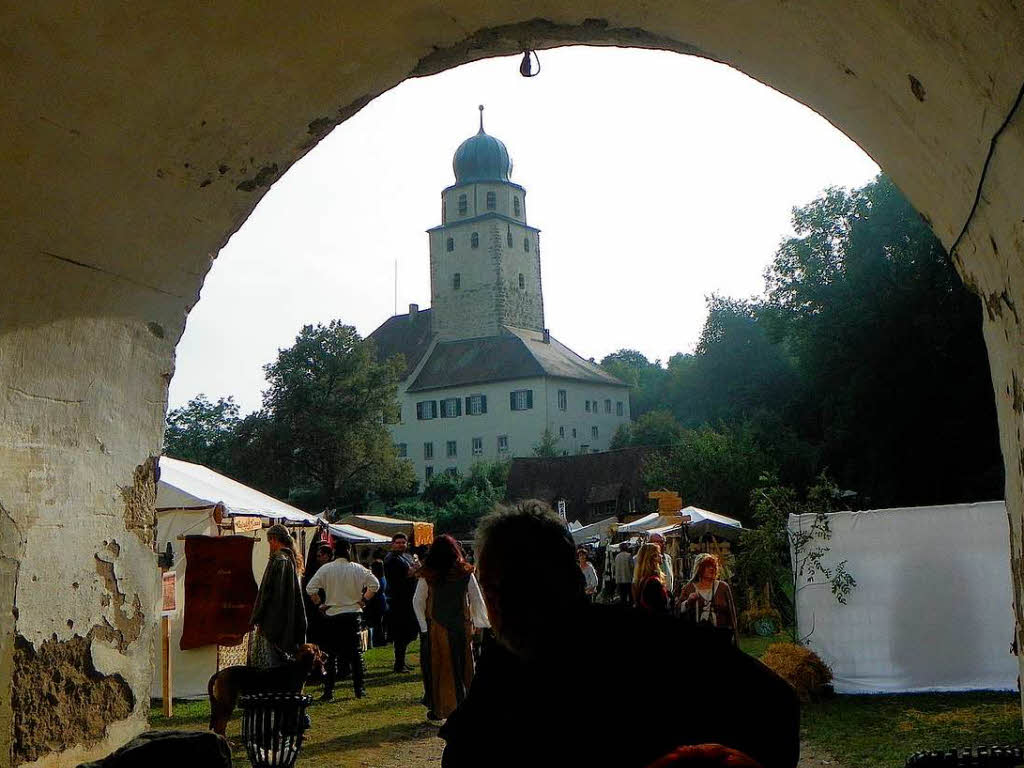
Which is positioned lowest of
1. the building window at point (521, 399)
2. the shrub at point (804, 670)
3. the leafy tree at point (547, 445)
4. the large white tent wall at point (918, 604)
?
the shrub at point (804, 670)

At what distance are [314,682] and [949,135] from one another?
11947 millimetres

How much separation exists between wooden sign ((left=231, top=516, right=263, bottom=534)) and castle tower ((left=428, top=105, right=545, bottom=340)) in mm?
59015

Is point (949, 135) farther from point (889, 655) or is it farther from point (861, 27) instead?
point (889, 655)

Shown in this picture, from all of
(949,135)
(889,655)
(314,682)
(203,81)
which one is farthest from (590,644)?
(314,682)

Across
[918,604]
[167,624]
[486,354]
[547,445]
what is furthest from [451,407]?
[918,604]

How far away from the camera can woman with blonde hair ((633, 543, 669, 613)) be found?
781 centimetres

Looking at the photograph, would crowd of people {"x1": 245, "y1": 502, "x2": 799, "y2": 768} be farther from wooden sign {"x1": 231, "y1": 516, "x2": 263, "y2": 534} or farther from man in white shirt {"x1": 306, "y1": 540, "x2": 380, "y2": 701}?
wooden sign {"x1": 231, "y1": 516, "x2": 263, "y2": 534}

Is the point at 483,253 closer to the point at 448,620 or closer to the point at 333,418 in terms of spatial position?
the point at 333,418

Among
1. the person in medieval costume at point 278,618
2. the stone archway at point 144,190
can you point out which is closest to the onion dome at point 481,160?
the person in medieval costume at point 278,618

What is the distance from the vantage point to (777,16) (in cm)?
313

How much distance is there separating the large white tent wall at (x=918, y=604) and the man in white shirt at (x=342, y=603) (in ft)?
15.8

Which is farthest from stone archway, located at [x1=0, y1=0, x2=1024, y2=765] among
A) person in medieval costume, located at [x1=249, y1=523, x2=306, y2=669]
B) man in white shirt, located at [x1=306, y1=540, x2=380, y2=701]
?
man in white shirt, located at [x1=306, y1=540, x2=380, y2=701]

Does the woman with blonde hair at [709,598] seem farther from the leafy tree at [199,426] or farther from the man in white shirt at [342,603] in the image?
the leafy tree at [199,426]

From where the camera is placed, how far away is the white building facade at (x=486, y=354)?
219ft
